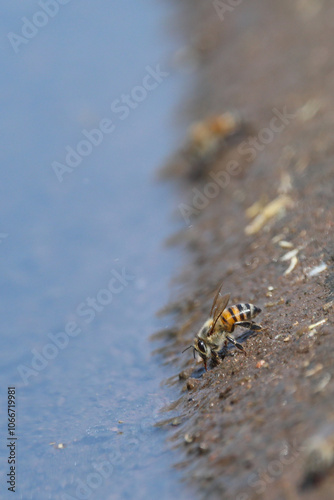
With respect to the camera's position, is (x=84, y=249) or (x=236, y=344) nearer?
(x=236, y=344)

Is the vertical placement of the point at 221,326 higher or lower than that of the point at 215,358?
higher

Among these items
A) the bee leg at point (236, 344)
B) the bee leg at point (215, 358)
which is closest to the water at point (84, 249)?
the bee leg at point (215, 358)

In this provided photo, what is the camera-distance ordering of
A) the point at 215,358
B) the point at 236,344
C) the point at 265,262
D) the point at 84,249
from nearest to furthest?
1. the point at 236,344
2. the point at 215,358
3. the point at 265,262
4. the point at 84,249

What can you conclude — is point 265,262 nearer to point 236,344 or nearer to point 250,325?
point 250,325

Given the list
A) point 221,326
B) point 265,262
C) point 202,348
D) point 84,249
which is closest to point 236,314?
point 221,326

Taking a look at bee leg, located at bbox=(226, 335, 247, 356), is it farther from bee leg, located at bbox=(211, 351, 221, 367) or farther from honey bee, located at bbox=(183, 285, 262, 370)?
bee leg, located at bbox=(211, 351, 221, 367)

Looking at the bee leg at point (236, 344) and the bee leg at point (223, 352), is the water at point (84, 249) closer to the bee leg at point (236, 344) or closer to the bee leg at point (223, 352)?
the bee leg at point (223, 352)

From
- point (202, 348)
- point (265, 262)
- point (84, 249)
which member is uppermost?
point (84, 249)

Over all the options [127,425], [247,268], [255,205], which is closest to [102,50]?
[255,205]
